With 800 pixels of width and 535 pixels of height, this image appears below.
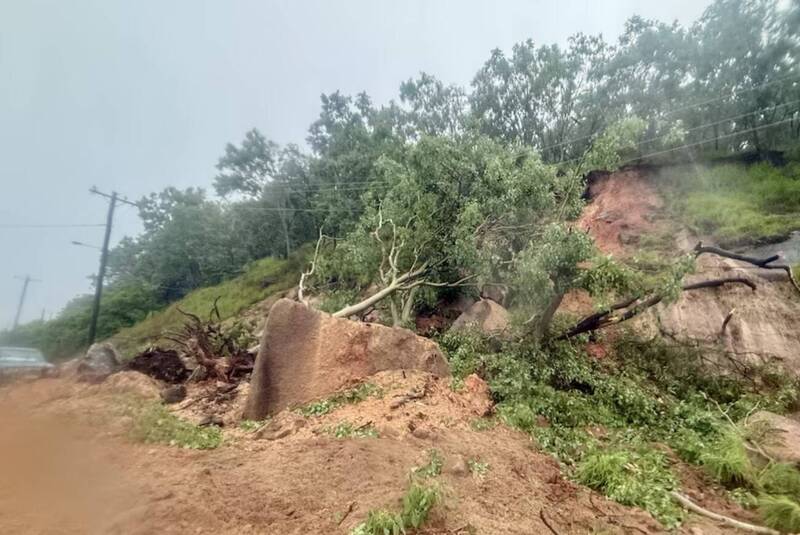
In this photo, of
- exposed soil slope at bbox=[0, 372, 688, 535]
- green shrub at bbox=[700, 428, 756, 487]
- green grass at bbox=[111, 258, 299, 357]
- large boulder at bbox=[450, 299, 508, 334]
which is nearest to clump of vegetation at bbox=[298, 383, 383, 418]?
exposed soil slope at bbox=[0, 372, 688, 535]

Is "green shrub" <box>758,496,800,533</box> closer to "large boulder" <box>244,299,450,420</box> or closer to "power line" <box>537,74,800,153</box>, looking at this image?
"large boulder" <box>244,299,450,420</box>

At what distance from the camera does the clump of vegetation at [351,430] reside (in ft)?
20.8

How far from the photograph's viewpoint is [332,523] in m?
4.13

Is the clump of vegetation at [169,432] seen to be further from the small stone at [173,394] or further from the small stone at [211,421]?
the small stone at [173,394]

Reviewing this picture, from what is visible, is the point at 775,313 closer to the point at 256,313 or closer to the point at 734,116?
the point at 734,116

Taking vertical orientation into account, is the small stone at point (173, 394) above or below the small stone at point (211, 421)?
above

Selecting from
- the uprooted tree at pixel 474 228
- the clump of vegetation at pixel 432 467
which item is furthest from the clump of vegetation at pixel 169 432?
the uprooted tree at pixel 474 228

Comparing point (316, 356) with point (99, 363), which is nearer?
point (316, 356)

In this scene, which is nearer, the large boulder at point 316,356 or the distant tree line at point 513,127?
the large boulder at point 316,356

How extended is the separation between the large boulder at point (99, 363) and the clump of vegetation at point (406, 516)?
8585mm

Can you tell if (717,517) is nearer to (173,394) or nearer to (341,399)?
(341,399)

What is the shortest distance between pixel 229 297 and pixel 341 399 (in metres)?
19.9

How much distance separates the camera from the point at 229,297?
25547 millimetres

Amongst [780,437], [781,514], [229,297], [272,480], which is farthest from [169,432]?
[229,297]
